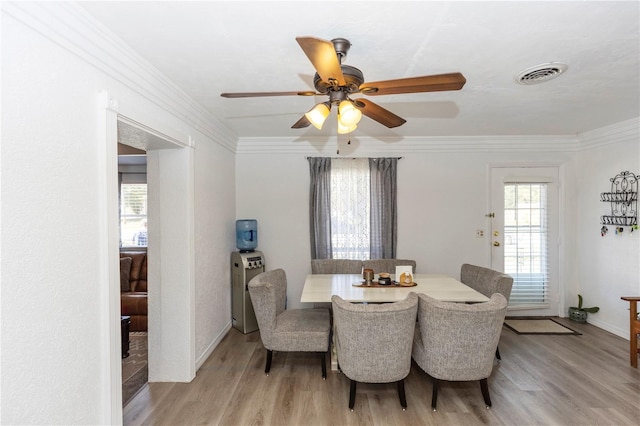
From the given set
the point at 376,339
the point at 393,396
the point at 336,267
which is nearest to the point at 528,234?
the point at 336,267

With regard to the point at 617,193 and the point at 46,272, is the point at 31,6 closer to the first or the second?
the point at 46,272

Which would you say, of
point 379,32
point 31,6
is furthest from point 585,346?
point 31,6

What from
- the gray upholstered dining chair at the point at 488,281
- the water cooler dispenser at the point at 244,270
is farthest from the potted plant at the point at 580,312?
the water cooler dispenser at the point at 244,270

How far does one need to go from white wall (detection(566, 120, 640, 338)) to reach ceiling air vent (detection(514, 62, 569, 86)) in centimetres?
214

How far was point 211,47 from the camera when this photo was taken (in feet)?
6.33

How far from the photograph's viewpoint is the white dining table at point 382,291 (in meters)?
2.72

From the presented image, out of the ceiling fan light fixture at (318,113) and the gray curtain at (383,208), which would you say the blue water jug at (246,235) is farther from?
the ceiling fan light fixture at (318,113)

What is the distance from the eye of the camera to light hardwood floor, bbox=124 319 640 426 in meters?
2.33

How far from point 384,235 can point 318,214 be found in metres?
0.94

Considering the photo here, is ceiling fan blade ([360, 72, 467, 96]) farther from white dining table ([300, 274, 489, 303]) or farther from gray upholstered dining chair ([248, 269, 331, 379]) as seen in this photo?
gray upholstered dining chair ([248, 269, 331, 379])

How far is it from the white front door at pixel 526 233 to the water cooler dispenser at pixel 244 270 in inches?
126

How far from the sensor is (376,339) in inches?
90.4

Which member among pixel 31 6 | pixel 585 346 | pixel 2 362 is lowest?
pixel 585 346

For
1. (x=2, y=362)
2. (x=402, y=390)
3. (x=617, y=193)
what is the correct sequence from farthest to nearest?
(x=617, y=193)
(x=402, y=390)
(x=2, y=362)
